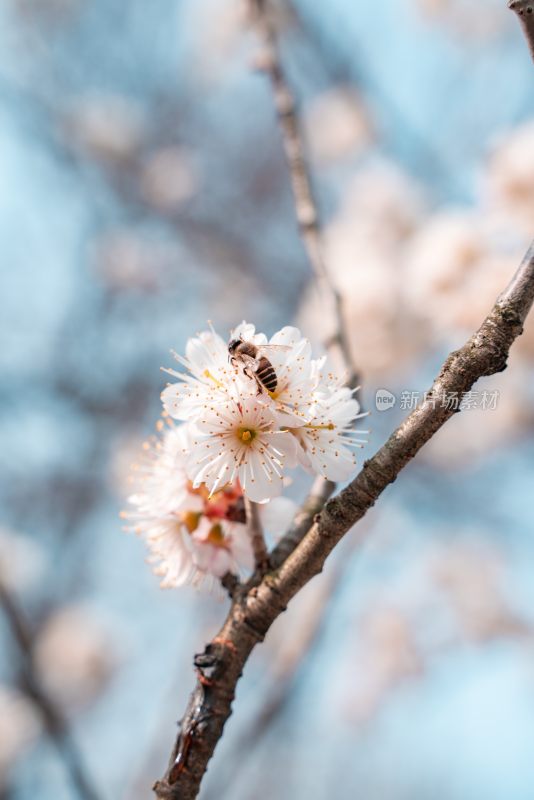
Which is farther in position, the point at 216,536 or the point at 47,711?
the point at 47,711

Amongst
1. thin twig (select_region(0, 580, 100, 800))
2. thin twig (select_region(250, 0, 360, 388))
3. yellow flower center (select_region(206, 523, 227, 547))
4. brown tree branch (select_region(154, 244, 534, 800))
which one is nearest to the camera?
brown tree branch (select_region(154, 244, 534, 800))

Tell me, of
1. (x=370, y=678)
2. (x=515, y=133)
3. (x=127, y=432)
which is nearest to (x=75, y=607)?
(x=127, y=432)

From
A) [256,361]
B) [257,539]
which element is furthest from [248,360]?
[257,539]

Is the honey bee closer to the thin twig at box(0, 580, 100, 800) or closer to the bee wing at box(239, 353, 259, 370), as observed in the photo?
the bee wing at box(239, 353, 259, 370)

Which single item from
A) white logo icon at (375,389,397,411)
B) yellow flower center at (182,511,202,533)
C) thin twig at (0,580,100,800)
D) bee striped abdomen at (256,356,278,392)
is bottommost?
thin twig at (0,580,100,800)

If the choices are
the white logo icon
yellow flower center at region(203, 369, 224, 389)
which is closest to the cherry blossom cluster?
yellow flower center at region(203, 369, 224, 389)

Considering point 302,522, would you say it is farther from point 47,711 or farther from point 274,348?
point 47,711

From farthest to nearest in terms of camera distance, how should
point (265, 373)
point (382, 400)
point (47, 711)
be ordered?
point (47, 711), point (382, 400), point (265, 373)
